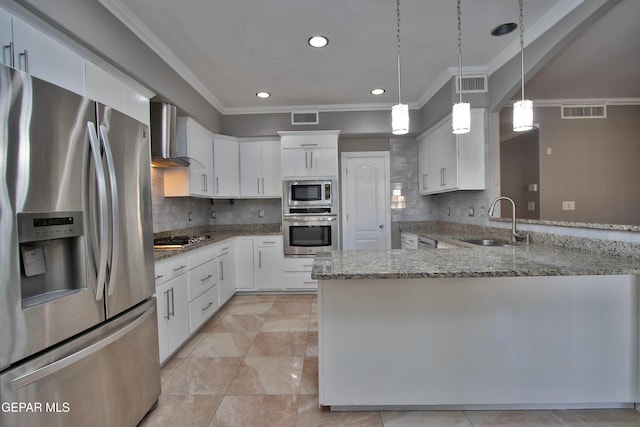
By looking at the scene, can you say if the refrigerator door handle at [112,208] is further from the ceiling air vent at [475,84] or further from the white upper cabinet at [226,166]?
the ceiling air vent at [475,84]

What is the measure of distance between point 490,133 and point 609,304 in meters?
1.94

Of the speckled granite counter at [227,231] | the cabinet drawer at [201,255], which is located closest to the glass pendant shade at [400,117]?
the cabinet drawer at [201,255]

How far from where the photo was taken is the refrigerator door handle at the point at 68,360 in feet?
3.23

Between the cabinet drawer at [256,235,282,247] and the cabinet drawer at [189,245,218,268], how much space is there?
765mm

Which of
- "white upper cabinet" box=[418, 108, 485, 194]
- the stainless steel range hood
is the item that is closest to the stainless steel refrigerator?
the stainless steel range hood

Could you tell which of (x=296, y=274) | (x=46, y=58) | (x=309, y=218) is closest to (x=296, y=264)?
(x=296, y=274)

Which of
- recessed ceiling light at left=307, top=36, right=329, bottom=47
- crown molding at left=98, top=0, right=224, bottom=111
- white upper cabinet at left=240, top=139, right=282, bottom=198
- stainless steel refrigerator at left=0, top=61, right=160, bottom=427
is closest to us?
stainless steel refrigerator at left=0, top=61, right=160, bottom=427

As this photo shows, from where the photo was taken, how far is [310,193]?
3859 millimetres

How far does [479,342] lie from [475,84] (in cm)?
254

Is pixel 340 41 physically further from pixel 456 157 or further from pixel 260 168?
pixel 260 168

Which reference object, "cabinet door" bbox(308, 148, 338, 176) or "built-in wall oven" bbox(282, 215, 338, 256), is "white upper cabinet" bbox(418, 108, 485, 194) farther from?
"built-in wall oven" bbox(282, 215, 338, 256)

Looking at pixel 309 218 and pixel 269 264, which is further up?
pixel 309 218

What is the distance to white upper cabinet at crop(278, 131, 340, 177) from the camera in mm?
3844

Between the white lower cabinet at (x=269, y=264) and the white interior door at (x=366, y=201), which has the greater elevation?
the white interior door at (x=366, y=201)
